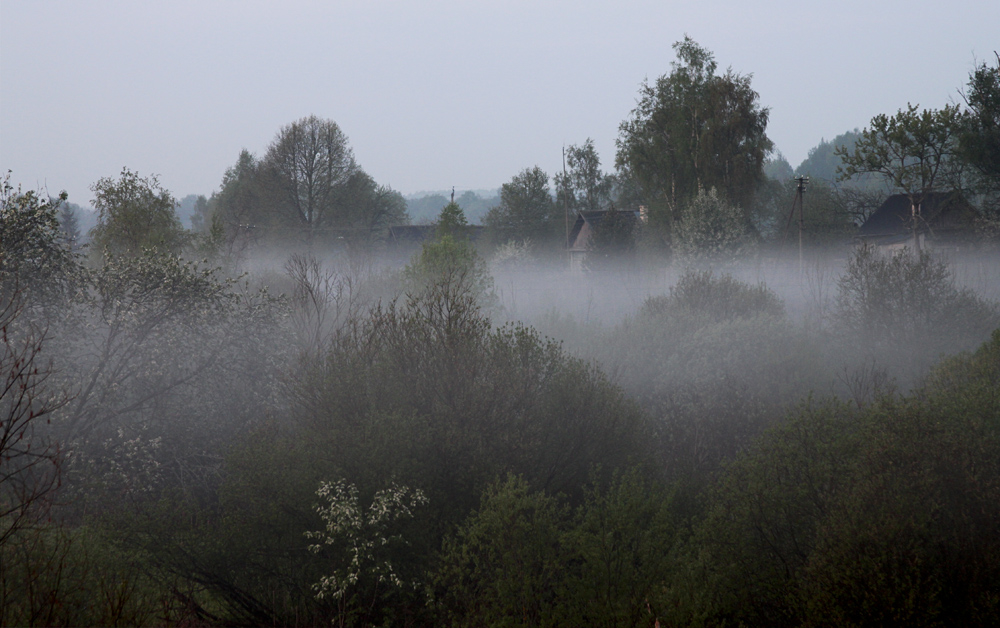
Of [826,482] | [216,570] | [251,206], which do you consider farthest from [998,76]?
[251,206]

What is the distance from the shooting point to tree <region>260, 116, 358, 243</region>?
57156 mm

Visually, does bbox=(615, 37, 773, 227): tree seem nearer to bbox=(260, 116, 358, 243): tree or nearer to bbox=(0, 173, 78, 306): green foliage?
bbox=(260, 116, 358, 243): tree

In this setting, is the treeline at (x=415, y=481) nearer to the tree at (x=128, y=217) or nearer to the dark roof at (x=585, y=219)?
the tree at (x=128, y=217)

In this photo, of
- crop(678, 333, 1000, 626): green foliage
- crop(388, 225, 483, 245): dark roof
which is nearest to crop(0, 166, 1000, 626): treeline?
crop(678, 333, 1000, 626): green foliage

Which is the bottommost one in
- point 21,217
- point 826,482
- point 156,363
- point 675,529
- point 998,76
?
point 675,529

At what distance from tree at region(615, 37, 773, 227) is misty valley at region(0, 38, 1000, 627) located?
32.5ft

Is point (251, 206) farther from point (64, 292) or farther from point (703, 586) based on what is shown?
point (703, 586)

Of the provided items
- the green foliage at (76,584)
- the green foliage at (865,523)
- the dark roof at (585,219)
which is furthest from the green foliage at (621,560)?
the dark roof at (585,219)

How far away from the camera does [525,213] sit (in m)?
71.6

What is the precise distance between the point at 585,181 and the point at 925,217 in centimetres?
3668

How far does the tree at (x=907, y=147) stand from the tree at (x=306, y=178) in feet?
130

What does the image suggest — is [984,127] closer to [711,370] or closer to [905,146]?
[905,146]

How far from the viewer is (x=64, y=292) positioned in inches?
601

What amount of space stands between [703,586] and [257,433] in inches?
337
